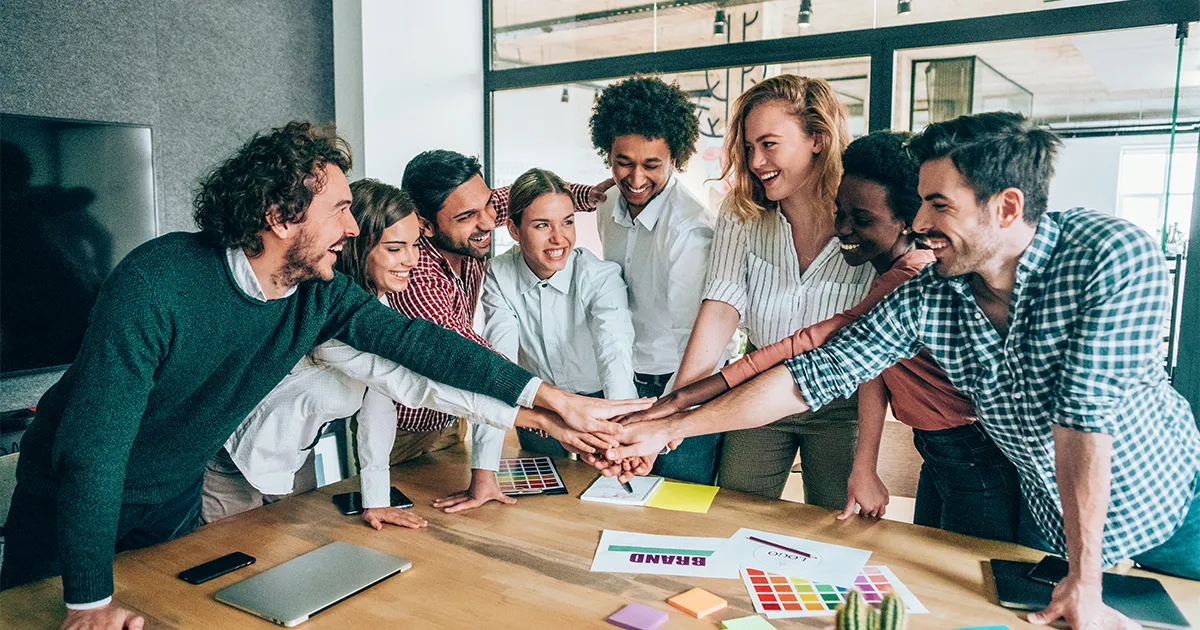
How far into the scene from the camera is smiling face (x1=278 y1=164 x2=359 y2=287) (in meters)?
1.56

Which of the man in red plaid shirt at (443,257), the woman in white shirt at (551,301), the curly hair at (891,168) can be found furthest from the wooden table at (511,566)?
the curly hair at (891,168)

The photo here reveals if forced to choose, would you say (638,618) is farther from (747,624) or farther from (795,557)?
(795,557)

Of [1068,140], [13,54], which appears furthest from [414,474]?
[1068,140]

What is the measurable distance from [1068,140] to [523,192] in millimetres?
2029

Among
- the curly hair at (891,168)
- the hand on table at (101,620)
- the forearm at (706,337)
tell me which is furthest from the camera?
the forearm at (706,337)

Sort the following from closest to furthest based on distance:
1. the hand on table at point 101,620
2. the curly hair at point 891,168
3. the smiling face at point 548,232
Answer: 1. the hand on table at point 101,620
2. the curly hair at point 891,168
3. the smiling face at point 548,232

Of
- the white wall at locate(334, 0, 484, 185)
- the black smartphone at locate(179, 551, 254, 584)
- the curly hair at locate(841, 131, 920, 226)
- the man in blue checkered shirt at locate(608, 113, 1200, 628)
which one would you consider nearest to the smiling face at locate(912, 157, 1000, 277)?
the man in blue checkered shirt at locate(608, 113, 1200, 628)

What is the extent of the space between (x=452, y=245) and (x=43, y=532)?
3.58ft

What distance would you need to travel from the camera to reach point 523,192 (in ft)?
7.38

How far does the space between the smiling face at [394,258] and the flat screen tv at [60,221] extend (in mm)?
1354

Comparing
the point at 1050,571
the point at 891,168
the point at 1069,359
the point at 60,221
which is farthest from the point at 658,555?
the point at 60,221

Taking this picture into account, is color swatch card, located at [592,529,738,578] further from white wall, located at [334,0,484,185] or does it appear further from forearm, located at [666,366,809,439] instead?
white wall, located at [334,0,484,185]

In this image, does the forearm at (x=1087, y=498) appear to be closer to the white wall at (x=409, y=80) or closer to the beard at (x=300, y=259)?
the beard at (x=300, y=259)

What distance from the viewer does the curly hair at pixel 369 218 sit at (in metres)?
1.92
